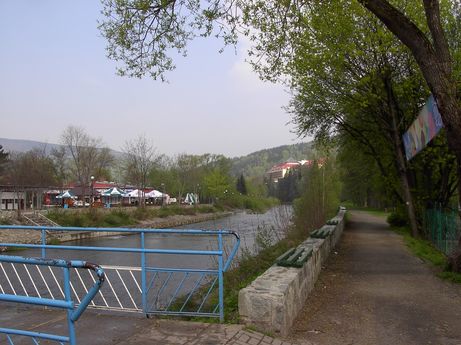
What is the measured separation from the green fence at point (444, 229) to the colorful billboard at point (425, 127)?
252cm

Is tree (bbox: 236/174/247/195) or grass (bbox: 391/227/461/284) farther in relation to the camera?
tree (bbox: 236/174/247/195)

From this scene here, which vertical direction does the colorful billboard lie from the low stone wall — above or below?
above

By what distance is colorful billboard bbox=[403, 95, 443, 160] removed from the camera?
35.3ft

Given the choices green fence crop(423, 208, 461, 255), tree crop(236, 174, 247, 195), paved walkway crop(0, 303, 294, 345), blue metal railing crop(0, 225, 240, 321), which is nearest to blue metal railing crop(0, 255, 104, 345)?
paved walkway crop(0, 303, 294, 345)

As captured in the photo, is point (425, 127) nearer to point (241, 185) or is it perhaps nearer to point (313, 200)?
point (313, 200)

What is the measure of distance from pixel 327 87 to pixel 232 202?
75843 mm

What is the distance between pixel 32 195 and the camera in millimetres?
61125

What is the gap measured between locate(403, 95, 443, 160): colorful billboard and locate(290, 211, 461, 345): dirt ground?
343 cm

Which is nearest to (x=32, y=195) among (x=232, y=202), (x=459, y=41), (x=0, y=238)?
(x=0, y=238)

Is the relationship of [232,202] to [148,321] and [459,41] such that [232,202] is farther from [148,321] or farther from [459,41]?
[148,321]

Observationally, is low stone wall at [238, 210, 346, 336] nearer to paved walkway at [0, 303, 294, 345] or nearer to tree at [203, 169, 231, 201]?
paved walkway at [0, 303, 294, 345]

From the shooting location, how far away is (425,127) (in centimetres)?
1235

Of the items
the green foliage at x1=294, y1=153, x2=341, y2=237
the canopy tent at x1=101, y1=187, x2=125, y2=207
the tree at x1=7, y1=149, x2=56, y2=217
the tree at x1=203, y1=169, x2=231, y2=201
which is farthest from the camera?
the tree at x1=203, y1=169, x2=231, y2=201

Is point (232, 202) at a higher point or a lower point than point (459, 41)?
lower
